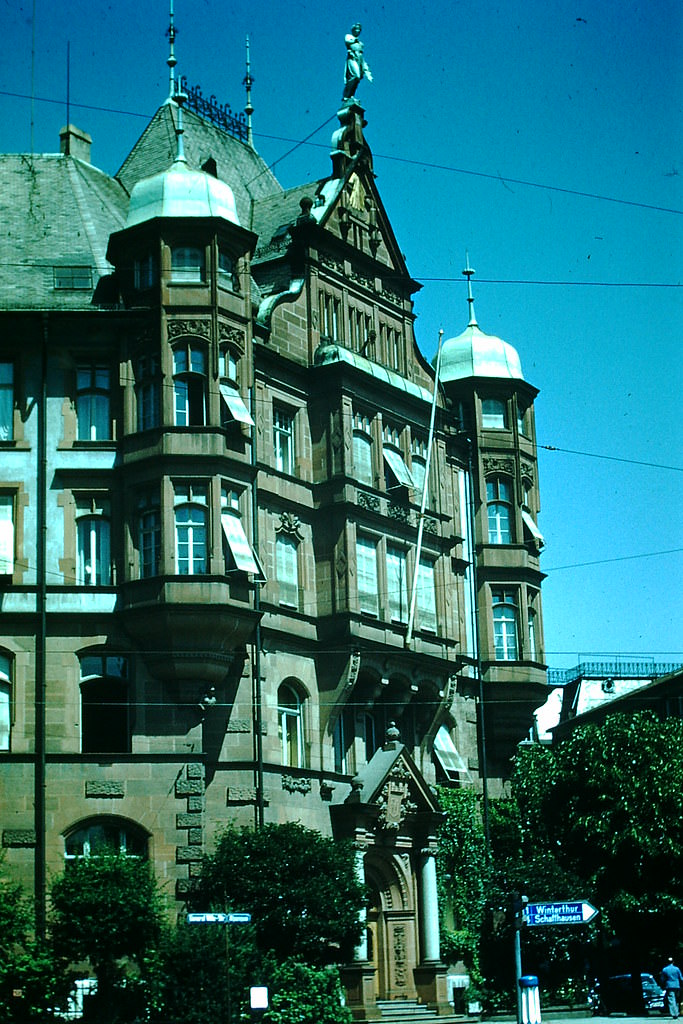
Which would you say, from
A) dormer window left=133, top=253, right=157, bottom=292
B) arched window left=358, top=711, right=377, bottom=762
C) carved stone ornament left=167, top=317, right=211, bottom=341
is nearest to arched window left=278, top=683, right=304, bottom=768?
arched window left=358, top=711, right=377, bottom=762

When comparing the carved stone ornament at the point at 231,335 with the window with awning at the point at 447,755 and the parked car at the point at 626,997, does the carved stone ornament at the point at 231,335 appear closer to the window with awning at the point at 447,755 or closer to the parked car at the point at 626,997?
the window with awning at the point at 447,755

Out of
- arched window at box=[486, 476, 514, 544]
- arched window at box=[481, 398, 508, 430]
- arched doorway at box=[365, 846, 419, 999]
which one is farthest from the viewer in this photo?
arched window at box=[481, 398, 508, 430]

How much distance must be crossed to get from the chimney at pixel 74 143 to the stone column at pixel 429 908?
2530 cm

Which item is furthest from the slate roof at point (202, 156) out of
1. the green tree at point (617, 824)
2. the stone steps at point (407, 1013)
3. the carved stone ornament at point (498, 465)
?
the stone steps at point (407, 1013)

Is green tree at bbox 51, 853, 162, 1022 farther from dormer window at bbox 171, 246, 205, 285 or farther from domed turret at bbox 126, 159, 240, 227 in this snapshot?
domed turret at bbox 126, 159, 240, 227

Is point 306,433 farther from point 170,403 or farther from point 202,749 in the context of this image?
point 202,749

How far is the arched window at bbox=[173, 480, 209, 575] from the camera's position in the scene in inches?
1800

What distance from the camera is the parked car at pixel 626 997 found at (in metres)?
53.1

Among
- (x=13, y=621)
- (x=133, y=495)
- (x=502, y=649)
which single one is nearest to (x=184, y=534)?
(x=133, y=495)

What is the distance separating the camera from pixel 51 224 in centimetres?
5125

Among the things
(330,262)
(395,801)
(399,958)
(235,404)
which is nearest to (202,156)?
(330,262)

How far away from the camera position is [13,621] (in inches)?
1786

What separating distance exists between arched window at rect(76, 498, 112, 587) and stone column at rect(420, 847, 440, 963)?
1455 centimetres

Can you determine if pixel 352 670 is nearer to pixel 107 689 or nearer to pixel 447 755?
pixel 447 755
